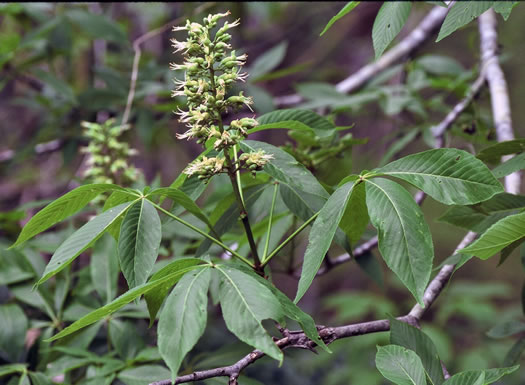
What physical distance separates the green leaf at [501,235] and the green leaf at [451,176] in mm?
60

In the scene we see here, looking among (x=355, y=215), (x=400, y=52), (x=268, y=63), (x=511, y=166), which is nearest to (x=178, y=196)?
(x=355, y=215)

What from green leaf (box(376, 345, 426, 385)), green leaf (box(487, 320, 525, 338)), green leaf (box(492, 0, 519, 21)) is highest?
green leaf (box(492, 0, 519, 21))

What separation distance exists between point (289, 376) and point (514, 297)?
11.8ft

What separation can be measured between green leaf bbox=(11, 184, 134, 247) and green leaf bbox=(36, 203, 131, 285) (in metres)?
0.06

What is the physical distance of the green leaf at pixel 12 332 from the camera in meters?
1.52

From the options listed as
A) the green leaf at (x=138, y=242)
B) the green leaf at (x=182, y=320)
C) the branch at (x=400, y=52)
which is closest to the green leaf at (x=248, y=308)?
the green leaf at (x=182, y=320)

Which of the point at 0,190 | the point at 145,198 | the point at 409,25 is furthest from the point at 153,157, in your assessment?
the point at 145,198

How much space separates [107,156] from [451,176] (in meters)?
1.35

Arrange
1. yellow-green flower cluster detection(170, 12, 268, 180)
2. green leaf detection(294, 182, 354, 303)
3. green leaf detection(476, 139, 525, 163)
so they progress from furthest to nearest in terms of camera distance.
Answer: green leaf detection(476, 139, 525, 163)
yellow-green flower cluster detection(170, 12, 268, 180)
green leaf detection(294, 182, 354, 303)

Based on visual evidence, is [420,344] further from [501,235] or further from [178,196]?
[178,196]

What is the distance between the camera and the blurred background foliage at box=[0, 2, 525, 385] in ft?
5.14

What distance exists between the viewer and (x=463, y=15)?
1.11m

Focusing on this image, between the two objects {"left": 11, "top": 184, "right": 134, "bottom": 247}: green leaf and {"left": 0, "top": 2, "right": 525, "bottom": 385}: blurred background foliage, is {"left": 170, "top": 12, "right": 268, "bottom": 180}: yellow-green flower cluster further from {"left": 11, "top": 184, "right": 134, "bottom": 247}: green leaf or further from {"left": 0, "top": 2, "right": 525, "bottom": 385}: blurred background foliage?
{"left": 0, "top": 2, "right": 525, "bottom": 385}: blurred background foliage

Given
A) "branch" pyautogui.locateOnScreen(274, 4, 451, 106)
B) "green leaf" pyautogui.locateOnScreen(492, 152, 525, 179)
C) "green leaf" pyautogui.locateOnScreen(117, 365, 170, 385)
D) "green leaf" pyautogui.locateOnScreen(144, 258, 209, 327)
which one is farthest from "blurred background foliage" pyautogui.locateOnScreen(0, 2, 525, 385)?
"green leaf" pyautogui.locateOnScreen(144, 258, 209, 327)
